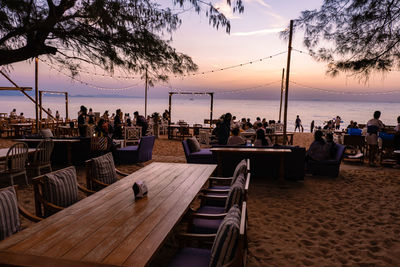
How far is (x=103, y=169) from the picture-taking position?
3879mm

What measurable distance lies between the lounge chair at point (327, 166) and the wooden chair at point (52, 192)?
233 inches

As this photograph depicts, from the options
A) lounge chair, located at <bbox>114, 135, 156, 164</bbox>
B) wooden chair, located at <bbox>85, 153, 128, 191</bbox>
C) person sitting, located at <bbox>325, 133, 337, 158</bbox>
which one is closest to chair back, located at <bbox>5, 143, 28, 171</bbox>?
wooden chair, located at <bbox>85, 153, 128, 191</bbox>

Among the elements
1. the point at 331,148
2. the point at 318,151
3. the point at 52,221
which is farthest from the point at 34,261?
the point at 331,148

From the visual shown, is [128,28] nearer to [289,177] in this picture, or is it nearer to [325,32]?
[325,32]

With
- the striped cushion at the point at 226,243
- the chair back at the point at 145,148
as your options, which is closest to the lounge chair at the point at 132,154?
the chair back at the point at 145,148

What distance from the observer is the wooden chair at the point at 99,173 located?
3730 millimetres

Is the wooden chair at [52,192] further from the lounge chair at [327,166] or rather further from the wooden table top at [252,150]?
the lounge chair at [327,166]

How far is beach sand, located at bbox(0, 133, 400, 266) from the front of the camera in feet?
10.5

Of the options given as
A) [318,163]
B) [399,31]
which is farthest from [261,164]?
[399,31]

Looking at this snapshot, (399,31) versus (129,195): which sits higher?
(399,31)

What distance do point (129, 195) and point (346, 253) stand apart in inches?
102

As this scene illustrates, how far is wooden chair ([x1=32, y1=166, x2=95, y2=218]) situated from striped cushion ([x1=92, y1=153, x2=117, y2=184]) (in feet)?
2.12

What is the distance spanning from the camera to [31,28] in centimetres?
300

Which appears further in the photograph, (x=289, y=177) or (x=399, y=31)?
(x=289, y=177)
